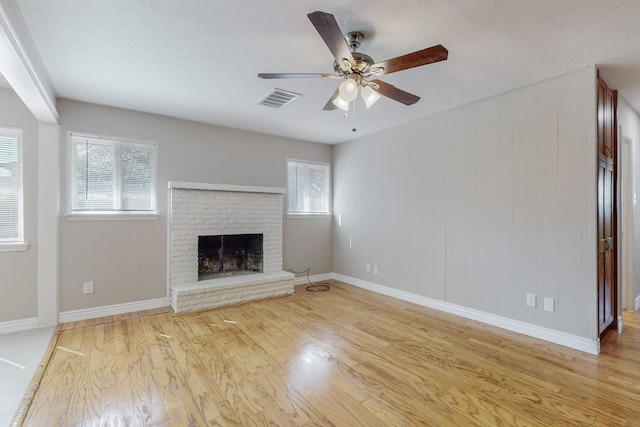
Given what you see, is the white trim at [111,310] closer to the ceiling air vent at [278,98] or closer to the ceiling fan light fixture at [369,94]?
the ceiling air vent at [278,98]

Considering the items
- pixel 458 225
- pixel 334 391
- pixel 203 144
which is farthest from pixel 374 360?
pixel 203 144

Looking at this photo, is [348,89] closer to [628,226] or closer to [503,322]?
[503,322]

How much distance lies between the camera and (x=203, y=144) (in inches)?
170

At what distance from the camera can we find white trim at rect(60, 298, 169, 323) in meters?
3.41

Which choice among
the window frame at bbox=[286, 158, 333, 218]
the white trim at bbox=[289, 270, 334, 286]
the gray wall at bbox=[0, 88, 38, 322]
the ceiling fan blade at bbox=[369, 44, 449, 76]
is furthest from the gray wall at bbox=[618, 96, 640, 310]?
the gray wall at bbox=[0, 88, 38, 322]

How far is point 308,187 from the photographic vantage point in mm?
5477

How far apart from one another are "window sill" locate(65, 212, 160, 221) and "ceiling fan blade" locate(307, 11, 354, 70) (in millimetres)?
3182

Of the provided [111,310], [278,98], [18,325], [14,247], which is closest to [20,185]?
[14,247]

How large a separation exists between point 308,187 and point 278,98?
7.44 feet

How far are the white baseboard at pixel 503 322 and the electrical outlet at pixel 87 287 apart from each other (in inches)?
150

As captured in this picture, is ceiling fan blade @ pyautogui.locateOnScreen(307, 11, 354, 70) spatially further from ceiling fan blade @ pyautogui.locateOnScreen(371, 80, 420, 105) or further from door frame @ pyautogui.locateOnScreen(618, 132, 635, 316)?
door frame @ pyautogui.locateOnScreen(618, 132, 635, 316)

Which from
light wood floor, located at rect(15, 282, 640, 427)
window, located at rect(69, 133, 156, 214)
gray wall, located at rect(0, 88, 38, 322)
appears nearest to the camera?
light wood floor, located at rect(15, 282, 640, 427)

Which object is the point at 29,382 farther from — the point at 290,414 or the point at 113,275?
the point at 290,414

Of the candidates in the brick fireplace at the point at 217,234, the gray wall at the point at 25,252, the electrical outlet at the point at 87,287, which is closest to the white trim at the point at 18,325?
the gray wall at the point at 25,252
